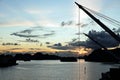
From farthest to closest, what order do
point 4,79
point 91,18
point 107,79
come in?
1. point 4,79
2. point 107,79
3. point 91,18

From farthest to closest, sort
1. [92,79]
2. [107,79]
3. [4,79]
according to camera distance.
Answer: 1. [4,79]
2. [92,79]
3. [107,79]

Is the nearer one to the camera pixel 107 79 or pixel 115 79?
pixel 115 79

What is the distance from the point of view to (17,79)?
135m

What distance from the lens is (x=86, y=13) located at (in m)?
55.3

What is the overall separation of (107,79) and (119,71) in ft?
15.5

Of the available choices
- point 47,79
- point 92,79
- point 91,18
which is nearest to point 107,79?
point 91,18

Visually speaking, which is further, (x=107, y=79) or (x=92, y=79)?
→ (x=92, y=79)

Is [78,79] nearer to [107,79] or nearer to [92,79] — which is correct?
[92,79]

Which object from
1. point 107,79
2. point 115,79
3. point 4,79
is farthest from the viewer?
point 4,79

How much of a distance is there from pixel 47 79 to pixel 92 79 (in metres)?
20.7

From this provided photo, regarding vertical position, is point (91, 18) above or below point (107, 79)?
above

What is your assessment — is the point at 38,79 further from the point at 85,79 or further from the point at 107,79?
the point at 107,79

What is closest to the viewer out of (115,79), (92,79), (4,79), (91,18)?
(91,18)

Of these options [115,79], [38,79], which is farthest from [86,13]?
[38,79]
